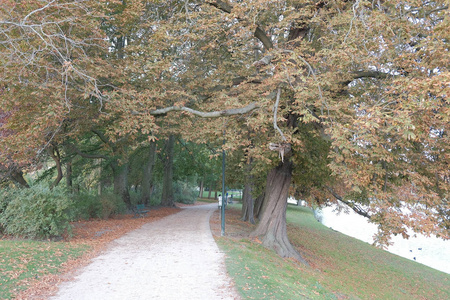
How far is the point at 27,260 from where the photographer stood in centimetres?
705

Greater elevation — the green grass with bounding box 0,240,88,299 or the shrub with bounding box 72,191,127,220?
the shrub with bounding box 72,191,127,220

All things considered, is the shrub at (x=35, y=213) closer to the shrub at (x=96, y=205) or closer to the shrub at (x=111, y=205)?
the shrub at (x=96, y=205)

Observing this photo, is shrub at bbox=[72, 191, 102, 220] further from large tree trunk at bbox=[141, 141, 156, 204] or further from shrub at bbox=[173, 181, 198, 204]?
shrub at bbox=[173, 181, 198, 204]

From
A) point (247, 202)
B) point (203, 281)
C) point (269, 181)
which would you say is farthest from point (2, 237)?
point (247, 202)

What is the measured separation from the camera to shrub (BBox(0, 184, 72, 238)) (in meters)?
9.23

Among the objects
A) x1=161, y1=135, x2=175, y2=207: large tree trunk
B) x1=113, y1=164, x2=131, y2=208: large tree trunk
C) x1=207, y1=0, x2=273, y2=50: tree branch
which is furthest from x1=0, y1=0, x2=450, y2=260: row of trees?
x1=161, y1=135, x2=175, y2=207: large tree trunk

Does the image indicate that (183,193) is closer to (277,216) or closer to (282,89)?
(277,216)

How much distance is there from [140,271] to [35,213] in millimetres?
4217

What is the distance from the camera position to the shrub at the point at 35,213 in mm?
9234

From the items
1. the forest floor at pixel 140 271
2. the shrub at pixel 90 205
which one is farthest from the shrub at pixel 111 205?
the forest floor at pixel 140 271


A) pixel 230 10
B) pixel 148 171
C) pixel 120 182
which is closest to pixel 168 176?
pixel 148 171

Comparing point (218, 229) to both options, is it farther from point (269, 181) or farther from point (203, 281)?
point (203, 281)

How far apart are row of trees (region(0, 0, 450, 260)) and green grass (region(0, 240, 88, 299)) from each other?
284cm

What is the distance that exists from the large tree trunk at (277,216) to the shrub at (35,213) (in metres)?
6.99
